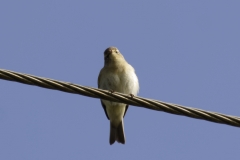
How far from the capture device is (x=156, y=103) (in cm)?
563

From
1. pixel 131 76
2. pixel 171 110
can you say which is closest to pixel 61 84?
pixel 171 110

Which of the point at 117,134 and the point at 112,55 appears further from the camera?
the point at 117,134

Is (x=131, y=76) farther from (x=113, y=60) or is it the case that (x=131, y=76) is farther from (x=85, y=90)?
(x=85, y=90)

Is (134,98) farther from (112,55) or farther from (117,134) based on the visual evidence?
(117,134)

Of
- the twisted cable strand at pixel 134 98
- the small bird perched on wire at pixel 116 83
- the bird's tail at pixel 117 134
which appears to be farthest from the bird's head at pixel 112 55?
the twisted cable strand at pixel 134 98

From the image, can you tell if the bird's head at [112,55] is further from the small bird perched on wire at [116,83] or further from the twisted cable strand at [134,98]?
the twisted cable strand at [134,98]

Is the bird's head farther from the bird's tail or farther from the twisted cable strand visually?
the twisted cable strand

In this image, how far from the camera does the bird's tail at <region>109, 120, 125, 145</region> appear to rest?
1100 centimetres

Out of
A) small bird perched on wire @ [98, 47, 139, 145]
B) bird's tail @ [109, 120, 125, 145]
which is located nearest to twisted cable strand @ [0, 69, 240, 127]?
small bird perched on wire @ [98, 47, 139, 145]

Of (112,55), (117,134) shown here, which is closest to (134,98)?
(112,55)

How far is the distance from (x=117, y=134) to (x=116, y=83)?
4.72ft

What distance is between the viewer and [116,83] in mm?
10000

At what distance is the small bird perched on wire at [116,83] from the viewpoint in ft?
32.9

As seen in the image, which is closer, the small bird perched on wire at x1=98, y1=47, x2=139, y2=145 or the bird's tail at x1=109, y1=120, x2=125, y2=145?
the small bird perched on wire at x1=98, y1=47, x2=139, y2=145
